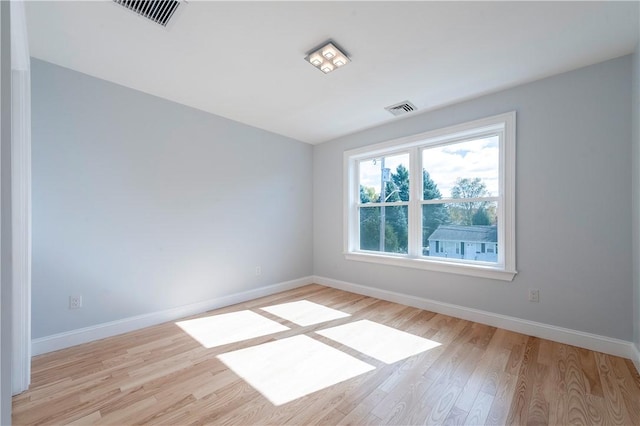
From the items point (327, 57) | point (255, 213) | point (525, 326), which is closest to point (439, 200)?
point (525, 326)

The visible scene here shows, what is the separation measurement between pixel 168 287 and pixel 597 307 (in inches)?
165

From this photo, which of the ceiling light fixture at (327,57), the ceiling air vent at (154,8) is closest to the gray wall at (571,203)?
the ceiling light fixture at (327,57)

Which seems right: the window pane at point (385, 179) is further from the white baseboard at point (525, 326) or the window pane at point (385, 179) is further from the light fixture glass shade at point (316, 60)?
the light fixture glass shade at point (316, 60)

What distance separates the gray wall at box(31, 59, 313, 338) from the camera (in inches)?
90.8

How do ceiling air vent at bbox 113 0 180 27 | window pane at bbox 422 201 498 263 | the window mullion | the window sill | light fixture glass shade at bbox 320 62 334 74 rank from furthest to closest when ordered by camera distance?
the window mullion < window pane at bbox 422 201 498 263 < the window sill < light fixture glass shade at bbox 320 62 334 74 < ceiling air vent at bbox 113 0 180 27

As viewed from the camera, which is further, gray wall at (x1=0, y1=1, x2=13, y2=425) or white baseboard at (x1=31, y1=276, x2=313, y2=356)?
white baseboard at (x1=31, y1=276, x2=313, y2=356)

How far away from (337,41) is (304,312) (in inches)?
111

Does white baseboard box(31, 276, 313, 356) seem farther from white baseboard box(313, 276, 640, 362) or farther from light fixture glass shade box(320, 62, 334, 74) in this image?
light fixture glass shade box(320, 62, 334, 74)

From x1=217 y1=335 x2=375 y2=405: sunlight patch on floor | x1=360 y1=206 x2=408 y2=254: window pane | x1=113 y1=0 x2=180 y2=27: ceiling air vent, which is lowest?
x1=217 y1=335 x2=375 y2=405: sunlight patch on floor

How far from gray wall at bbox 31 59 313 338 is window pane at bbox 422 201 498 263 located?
2.26 meters

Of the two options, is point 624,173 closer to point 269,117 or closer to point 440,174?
point 440,174

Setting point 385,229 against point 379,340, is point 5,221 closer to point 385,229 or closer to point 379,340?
point 379,340

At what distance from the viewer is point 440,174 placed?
3336mm

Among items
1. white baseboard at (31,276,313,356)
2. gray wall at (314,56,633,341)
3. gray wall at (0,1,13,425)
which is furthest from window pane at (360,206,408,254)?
gray wall at (0,1,13,425)
